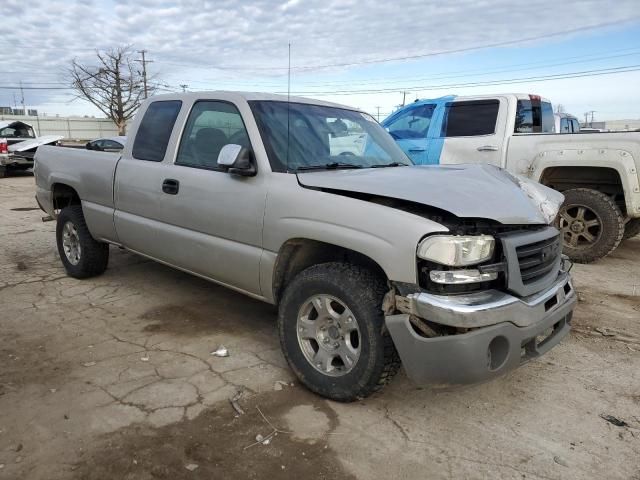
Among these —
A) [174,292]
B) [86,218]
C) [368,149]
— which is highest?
[368,149]

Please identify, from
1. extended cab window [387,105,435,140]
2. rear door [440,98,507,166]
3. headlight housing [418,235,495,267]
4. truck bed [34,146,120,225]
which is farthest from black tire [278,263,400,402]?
extended cab window [387,105,435,140]

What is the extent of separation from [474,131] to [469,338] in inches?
212

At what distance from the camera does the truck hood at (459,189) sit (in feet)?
8.53

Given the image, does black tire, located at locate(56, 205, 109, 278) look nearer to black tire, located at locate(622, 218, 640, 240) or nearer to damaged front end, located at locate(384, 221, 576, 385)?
damaged front end, located at locate(384, 221, 576, 385)

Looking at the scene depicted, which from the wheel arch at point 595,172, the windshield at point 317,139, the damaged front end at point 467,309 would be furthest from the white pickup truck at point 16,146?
the damaged front end at point 467,309

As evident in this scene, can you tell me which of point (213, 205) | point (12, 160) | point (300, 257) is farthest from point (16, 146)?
point (300, 257)

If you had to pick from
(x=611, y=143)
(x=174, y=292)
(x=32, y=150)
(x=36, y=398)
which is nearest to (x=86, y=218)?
(x=174, y=292)

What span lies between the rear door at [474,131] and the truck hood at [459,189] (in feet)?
12.2

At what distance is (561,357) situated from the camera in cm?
374

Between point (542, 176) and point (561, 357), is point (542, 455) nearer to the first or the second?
point (561, 357)

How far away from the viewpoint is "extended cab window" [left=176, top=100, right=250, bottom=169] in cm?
366

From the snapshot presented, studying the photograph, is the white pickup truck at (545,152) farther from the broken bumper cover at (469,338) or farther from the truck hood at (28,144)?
the truck hood at (28,144)

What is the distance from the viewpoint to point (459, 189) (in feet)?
9.05

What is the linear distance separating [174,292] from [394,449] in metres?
3.13
